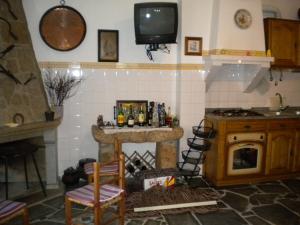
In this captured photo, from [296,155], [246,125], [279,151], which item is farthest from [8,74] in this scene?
[296,155]

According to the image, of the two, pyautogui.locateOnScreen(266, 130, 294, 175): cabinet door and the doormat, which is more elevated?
pyautogui.locateOnScreen(266, 130, 294, 175): cabinet door

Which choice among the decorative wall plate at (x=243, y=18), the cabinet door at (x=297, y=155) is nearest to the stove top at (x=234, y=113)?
the cabinet door at (x=297, y=155)


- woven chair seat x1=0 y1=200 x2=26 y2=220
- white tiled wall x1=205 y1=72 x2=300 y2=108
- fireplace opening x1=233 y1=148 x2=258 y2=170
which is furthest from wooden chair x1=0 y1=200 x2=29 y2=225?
white tiled wall x1=205 y1=72 x2=300 y2=108

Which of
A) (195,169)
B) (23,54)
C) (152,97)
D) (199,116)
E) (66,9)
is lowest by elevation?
(195,169)

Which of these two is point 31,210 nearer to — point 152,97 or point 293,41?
Result: point 152,97

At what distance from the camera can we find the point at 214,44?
3.33m

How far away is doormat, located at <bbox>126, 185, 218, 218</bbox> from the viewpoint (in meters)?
2.68

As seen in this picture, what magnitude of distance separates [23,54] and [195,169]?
7.79 feet

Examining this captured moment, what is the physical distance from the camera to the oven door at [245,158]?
329 centimetres

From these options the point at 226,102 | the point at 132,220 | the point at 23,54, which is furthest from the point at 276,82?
the point at 23,54

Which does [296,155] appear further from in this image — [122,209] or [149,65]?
[122,209]

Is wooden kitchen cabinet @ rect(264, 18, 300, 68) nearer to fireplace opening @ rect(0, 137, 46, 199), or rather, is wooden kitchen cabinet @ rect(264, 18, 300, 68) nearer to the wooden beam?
the wooden beam

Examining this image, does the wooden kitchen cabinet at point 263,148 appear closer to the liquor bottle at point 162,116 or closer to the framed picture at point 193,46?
the liquor bottle at point 162,116

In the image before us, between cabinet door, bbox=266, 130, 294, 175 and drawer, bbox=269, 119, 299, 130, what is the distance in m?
0.06
